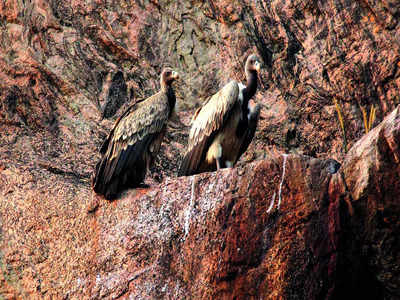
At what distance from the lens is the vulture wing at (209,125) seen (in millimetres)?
9102

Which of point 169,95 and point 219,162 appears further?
point 169,95

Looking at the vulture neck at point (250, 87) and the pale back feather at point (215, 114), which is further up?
the vulture neck at point (250, 87)

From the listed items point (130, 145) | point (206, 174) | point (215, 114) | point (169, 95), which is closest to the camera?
point (206, 174)

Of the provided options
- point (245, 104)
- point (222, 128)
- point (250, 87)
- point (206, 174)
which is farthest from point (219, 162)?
point (206, 174)

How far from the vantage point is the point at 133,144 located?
8.91m

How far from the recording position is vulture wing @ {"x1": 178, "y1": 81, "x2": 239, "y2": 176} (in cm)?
910

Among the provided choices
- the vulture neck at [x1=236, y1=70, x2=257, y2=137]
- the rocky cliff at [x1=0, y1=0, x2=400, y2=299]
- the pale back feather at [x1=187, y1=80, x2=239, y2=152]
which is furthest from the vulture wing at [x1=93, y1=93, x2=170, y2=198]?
the vulture neck at [x1=236, y1=70, x2=257, y2=137]

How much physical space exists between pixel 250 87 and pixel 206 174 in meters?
2.08

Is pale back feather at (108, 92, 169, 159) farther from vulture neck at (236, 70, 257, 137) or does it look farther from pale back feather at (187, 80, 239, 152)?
vulture neck at (236, 70, 257, 137)

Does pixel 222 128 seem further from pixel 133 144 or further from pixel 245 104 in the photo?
pixel 133 144

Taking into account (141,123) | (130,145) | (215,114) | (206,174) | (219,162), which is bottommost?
(206,174)

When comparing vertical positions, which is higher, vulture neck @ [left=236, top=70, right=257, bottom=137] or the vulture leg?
vulture neck @ [left=236, top=70, right=257, bottom=137]

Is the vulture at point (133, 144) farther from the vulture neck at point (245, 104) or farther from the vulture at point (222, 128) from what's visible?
the vulture neck at point (245, 104)

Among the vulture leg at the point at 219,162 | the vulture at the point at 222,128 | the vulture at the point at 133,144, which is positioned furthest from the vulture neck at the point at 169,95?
the vulture leg at the point at 219,162
